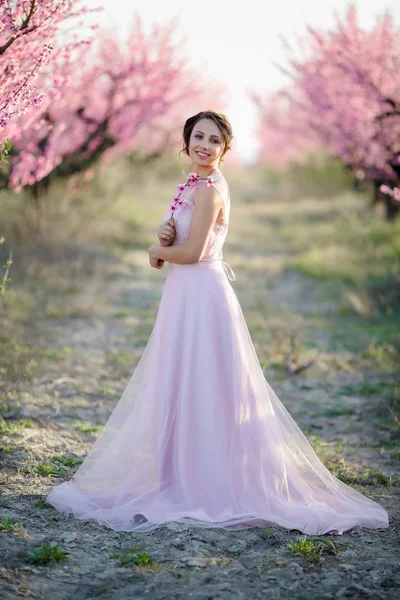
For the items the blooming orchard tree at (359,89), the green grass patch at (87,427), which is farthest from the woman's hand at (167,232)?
the blooming orchard tree at (359,89)

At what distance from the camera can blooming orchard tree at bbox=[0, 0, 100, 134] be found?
3742mm

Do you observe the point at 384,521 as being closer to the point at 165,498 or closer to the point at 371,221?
the point at 165,498

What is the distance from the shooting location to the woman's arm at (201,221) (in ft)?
11.1

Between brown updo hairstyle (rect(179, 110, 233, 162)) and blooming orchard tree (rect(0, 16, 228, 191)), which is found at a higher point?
blooming orchard tree (rect(0, 16, 228, 191))

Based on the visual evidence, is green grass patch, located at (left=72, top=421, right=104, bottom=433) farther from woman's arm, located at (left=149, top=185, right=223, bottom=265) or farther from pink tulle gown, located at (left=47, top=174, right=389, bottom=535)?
woman's arm, located at (left=149, top=185, right=223, bottom=265)

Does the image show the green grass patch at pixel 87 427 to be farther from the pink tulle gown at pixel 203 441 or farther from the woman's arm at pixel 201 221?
the woman's arm at pixel 201 221

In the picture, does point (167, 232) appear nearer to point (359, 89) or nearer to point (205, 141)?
point (205, 141)

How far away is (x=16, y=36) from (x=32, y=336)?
12.0ft

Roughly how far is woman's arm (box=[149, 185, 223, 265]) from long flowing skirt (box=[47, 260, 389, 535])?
14 centimetres

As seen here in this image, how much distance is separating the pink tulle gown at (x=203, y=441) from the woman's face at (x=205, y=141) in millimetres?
116

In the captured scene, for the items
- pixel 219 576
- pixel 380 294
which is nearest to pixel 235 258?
pixel 380 294

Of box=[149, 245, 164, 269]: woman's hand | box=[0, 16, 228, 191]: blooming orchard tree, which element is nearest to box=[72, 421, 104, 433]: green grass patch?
box=[149, 245, 164, 269]: woman's hand

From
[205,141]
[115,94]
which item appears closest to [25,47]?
[205,141]

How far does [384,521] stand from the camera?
351 centimetres
